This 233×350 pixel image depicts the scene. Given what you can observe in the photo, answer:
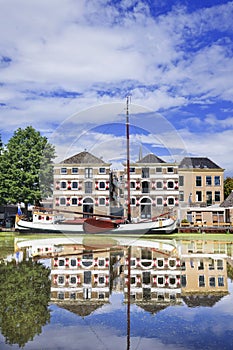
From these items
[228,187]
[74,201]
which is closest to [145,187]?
[74,201]

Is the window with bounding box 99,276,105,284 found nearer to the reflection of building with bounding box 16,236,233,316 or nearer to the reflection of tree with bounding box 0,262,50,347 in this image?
the reflection of building with bounding box 16,236,233,316

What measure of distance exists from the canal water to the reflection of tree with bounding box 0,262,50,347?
0.6 inches

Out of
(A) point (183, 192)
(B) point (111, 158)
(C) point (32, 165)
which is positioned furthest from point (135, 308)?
(A) point (183, 192)

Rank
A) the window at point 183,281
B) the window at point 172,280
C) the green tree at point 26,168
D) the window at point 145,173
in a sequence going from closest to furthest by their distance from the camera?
the window at point 183,281
the window at point 172,280
the window at point 145,173
the green tree at point 26,168

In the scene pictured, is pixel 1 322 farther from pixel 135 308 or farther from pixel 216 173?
pixel 216 173

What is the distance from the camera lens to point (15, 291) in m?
8.73

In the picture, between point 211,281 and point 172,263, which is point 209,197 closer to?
point 172,263

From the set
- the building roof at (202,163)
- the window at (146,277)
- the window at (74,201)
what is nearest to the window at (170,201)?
the window at (74,201)

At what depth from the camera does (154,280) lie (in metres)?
10.1

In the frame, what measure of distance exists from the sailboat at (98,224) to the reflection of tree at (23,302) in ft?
43.3

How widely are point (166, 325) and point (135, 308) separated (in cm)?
121

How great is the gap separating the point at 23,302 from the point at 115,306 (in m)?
1.94

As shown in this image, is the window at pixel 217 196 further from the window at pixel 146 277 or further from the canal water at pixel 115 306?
the window at pixel 146 277

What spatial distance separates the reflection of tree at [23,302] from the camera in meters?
5.92
